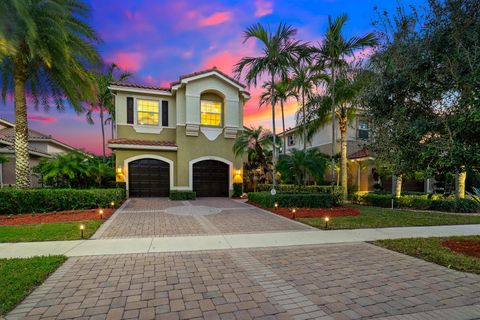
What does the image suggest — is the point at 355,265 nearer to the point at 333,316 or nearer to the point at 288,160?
the point at 333,316

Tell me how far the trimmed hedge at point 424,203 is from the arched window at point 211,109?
12.2m

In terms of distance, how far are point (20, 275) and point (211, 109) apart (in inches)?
657

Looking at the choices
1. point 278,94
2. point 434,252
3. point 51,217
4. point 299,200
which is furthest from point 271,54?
point 51,217

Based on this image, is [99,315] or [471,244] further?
[471,244]

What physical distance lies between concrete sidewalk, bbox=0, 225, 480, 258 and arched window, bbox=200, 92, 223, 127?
43.7 feet

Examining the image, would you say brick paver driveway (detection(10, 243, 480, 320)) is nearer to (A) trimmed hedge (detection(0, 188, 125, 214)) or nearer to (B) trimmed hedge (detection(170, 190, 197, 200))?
(A) trimmed hedge (detection(0, 188, 125, 214))

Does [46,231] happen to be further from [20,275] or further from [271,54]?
[271,54]

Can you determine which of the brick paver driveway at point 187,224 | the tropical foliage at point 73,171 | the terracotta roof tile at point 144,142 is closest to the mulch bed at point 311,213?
the brick paver driveway at point 187,224

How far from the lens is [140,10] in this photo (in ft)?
39.4

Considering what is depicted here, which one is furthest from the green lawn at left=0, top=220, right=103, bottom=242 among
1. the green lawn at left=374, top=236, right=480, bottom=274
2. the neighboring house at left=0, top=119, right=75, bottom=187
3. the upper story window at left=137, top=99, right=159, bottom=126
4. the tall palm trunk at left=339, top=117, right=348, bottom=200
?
the neighboring house at left=0, top=119, right=75, bottom=187

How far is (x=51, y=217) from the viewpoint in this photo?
1020 cm

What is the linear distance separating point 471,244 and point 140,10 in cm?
1575

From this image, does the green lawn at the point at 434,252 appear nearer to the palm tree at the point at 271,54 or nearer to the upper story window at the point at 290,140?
the palm tree at the point at 271,54

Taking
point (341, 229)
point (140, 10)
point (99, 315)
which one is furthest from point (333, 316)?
point (140, 10)
